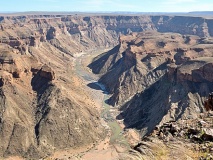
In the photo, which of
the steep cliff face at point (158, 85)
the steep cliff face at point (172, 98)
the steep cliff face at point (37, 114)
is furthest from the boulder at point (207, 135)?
the steep cliff face at point (172, 98)

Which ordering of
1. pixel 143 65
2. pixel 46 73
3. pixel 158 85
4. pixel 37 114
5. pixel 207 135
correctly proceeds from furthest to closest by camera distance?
pixel 143 65 < pixel 158 85 < pixel 46 73 < pixel 37 114 < pixel 207 135

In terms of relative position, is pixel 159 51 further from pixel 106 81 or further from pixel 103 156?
pixel 103 156

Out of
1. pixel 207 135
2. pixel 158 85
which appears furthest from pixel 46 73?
pixel 207 135

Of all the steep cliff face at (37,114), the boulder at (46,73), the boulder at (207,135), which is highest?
the boulder at (207,135)

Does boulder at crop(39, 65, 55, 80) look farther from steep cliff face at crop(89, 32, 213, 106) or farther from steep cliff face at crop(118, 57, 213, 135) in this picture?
steep cliff face at crop(89, 32, 213, 106)

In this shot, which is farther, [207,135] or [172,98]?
[172,98]

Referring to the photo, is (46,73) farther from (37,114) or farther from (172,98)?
(172,98)

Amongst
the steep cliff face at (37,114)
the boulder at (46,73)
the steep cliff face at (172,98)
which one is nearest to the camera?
the steep cliff face at (37,114)

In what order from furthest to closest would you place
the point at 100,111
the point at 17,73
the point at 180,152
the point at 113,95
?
the point at 113,95 → the point at 100,111 → the point at 17,73 → the point at 180,152

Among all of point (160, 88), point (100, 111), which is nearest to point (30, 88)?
point (100, 111)

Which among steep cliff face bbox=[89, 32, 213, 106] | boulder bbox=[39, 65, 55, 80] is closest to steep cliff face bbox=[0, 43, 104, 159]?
boulder bbox=[39, 65, 55, 80]

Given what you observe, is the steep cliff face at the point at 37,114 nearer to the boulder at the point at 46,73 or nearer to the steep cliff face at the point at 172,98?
the boulder at the point at 46,73
